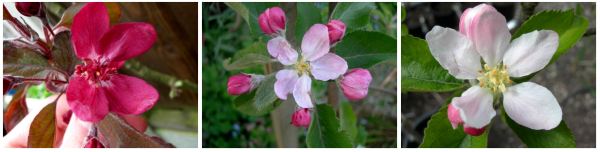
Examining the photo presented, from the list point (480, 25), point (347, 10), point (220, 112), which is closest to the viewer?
point (480, 25)

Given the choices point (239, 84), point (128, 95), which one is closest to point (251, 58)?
point (239, 84)

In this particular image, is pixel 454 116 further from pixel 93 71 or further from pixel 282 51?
pixel 93 71

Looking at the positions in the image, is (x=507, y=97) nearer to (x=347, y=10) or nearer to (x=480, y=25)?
(x=480, y=25)

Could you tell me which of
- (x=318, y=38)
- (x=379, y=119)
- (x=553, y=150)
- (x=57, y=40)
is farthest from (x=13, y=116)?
(x=553, y=150)

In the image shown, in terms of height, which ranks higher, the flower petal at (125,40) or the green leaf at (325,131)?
the flower petal at (125,40)

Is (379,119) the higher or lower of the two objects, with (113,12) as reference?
lower

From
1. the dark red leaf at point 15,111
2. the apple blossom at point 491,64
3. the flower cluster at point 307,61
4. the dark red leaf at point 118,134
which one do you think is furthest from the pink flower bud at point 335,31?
the dark red leaf at point 15,111

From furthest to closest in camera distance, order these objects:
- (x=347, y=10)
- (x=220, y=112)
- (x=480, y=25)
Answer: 1. (x=220, y=112)
2. (x=347, y=10)
3. (x=480, y=25)

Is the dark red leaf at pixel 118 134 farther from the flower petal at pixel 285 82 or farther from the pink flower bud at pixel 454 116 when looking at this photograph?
the pink flower bud at pixel 454 116
